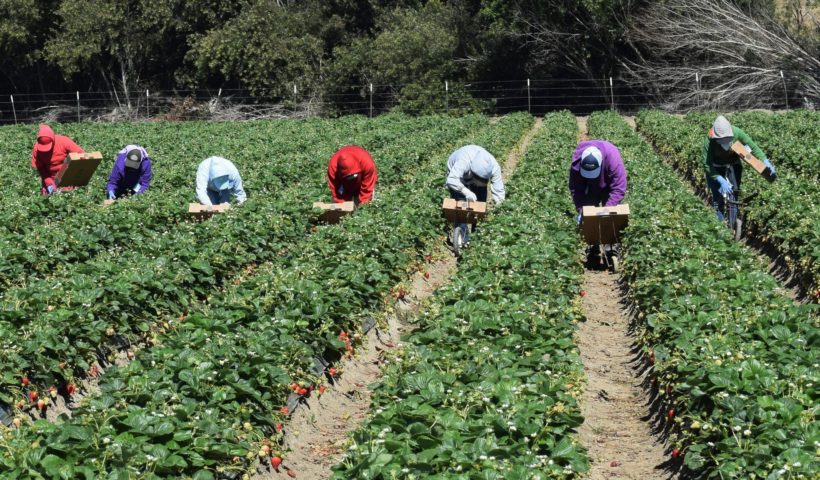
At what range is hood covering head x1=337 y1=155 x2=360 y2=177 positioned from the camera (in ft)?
38.6

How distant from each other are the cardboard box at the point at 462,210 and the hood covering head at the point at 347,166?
1.22 meters

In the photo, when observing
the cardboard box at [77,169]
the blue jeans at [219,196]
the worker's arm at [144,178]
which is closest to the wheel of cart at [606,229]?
the blue jeans at [219,196]

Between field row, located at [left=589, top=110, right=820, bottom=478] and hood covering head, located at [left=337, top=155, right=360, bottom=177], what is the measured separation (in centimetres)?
348

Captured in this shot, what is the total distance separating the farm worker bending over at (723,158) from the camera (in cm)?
1184

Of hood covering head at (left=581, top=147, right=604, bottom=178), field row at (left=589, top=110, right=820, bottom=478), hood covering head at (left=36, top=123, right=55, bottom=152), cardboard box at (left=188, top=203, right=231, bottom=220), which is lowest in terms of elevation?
field row at (left=589, top=110, right=820, bottom=478)

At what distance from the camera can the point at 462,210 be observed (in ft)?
37.9

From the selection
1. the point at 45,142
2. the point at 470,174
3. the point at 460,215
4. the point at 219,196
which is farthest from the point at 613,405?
the point at 45,142

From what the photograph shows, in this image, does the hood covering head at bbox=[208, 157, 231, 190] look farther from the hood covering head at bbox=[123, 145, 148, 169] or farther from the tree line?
the tree line

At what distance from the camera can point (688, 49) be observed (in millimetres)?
37844

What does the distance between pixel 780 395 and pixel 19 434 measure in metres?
4.23

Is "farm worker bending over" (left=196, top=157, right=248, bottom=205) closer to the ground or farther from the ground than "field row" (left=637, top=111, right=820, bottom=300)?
farther from the ground

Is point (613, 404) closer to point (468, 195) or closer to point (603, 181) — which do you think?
point (603, 181)

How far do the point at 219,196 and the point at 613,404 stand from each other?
7.03 m

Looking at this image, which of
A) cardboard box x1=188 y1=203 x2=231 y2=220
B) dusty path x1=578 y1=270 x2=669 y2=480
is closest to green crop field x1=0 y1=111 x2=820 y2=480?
dusty path x1=578 y1=270 x2=669 y2=480
